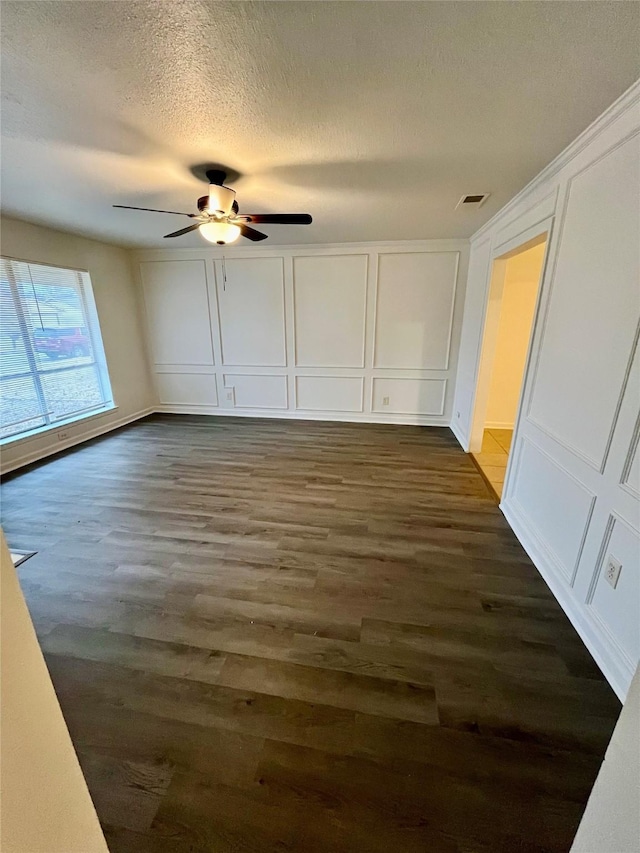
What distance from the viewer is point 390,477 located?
3.46 meters

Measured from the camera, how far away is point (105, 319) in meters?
4.80

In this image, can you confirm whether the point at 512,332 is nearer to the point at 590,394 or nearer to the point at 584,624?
the point at 590,394

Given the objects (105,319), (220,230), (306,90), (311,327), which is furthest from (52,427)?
(306,90)

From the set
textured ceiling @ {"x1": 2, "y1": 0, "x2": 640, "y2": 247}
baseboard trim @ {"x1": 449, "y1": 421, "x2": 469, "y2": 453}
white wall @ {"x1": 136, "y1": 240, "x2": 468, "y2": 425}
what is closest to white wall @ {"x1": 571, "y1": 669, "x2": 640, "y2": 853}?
textured ceiling @ {"x1": 2, "y1": 0, "x2": 640, "y2": 247}

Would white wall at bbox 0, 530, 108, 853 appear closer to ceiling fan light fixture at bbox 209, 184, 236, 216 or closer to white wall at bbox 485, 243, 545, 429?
ceiling fan light fixture at bbox 209, 184, 236, 216

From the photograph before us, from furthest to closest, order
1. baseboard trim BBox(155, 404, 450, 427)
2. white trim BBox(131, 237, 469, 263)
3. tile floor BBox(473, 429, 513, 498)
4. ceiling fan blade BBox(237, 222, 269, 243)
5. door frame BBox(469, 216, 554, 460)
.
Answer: baseboard trim BBox(155, 404, 450, 427) → white trim BBox(131, 237, 469, 263) → tile floor BBox(473, 429, 513, 498) → ceiling fan blade BBox(237, 222, 269, 243) → door frame BBox(469, 216, 554, 460)

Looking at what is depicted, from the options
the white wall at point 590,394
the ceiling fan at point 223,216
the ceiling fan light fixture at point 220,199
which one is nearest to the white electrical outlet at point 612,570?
the white wall at point 590,394

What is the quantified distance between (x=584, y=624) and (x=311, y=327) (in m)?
4.34

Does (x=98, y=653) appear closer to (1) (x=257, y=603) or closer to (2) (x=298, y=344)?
(1) (x=257, y=603)

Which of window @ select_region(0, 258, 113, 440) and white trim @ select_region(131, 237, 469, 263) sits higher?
white trim @ select_region(131, 237, 469, 263)

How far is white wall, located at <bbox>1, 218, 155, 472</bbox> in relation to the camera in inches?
147

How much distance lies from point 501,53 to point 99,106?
5.87ft

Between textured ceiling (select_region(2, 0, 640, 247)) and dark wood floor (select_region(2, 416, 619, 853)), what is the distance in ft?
8.17

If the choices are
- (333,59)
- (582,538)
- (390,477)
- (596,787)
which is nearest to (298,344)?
(390,477)
